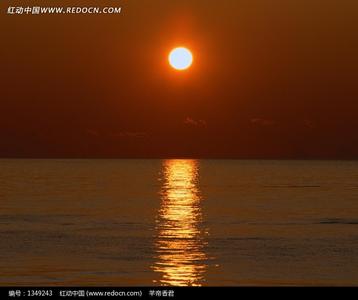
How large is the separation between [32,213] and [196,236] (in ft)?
93.6

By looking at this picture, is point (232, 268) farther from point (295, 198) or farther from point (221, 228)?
point (295, 198)

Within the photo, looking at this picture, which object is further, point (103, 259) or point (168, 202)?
point (168, 202)

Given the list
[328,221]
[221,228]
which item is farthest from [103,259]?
[328,221]

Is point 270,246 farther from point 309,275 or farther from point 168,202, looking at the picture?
point 168,202

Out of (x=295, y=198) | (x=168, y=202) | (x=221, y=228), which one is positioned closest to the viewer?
(x=221, y=228)

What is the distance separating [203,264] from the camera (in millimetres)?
46906

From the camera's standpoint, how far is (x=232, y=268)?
150 ft

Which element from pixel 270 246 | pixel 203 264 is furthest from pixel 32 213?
pixel 203 264
